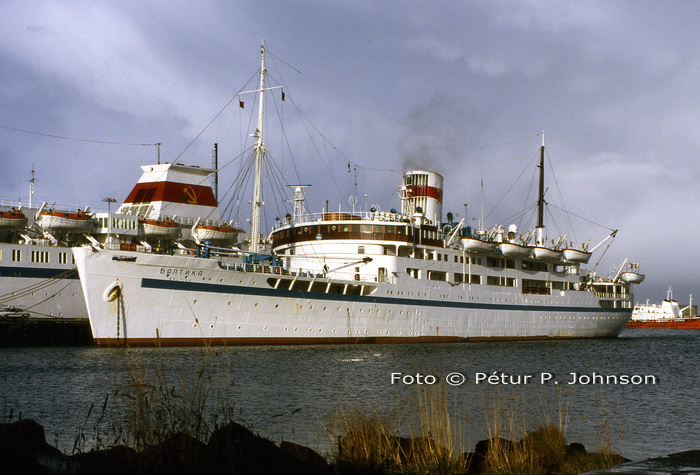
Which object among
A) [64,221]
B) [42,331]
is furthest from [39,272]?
[42,331]

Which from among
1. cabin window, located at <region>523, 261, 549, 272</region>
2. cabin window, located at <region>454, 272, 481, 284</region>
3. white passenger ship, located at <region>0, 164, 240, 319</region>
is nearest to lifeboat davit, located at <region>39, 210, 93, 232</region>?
white passenger ship, located at <region>0, 164, 240, 319</region>

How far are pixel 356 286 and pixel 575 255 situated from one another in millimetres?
19671

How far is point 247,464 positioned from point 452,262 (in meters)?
32.1

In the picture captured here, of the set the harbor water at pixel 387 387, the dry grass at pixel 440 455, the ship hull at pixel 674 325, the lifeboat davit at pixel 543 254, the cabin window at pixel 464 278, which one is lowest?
the ship hull at pixel 674 325

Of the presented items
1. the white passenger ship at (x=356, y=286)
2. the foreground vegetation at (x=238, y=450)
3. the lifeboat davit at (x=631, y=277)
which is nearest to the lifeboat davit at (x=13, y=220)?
the white passenger ship at (x=356, y=286)

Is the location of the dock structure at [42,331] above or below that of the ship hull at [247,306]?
below

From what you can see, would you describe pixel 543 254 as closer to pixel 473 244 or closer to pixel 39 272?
pixel 473 244

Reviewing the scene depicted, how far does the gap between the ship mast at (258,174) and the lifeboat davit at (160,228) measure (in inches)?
560

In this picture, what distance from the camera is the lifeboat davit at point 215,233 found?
44.9 metres

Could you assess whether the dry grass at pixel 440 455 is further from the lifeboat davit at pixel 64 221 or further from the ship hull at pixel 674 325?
the ship hull at pixel 674 325

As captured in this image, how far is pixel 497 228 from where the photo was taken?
42.8m

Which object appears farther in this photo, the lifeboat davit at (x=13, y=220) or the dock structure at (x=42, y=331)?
the lifeboat davit at (x=13, y=220)

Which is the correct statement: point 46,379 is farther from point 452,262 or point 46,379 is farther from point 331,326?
point 452,262

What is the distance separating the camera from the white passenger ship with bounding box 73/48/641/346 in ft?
91.7
